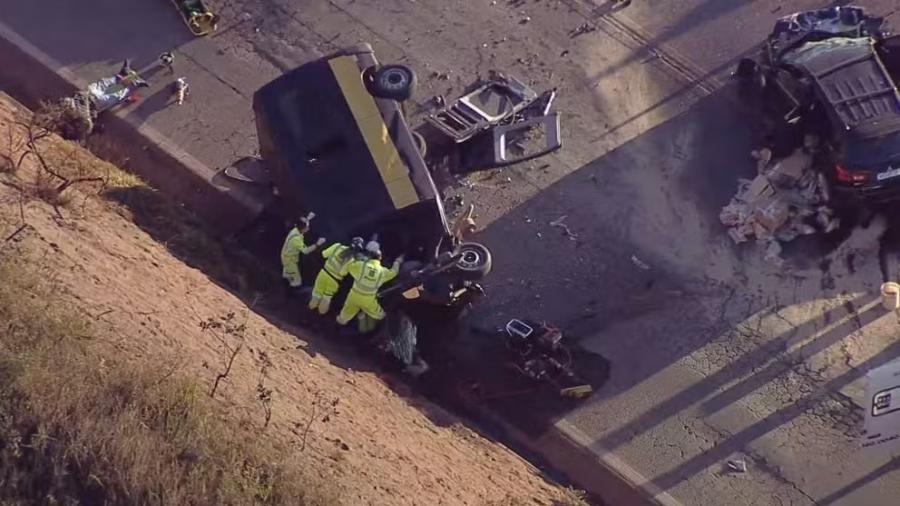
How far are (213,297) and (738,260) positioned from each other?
7.11 m


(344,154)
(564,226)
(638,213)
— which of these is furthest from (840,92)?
(344,154)

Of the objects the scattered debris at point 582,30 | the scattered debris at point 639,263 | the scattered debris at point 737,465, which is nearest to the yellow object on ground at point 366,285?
the scattered debris at point 639,263

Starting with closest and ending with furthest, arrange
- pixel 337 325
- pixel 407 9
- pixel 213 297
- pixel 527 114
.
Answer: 1. pixel 213 297
2. pixel 337 325
3. pixel 527 114
4. pixel 407 9

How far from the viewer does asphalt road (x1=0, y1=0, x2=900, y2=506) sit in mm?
13398

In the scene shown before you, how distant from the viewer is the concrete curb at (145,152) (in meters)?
15.2

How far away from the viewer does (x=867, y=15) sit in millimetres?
16484

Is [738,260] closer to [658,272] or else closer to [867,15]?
[658,272]

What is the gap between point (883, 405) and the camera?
1248cm

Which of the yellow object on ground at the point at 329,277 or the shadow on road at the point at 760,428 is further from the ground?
the yellow object on ground at the point at 329,277


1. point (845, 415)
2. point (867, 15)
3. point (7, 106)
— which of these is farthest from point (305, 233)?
point (867, 15)

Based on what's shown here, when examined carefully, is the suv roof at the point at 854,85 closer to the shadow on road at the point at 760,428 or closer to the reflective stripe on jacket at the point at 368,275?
the shadow on road at the point at 760,428

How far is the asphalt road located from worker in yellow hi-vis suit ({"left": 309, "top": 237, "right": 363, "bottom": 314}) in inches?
82.4

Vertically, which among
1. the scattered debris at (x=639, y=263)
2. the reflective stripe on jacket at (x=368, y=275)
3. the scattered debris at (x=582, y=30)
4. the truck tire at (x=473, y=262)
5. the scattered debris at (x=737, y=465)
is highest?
the scattered debris at (x=582, y=30)

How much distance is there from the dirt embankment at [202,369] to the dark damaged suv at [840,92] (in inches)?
235
